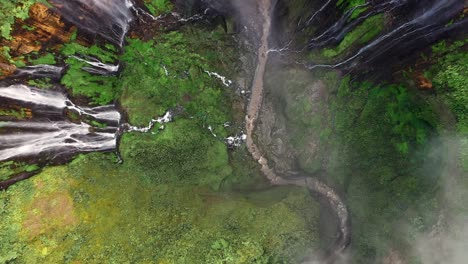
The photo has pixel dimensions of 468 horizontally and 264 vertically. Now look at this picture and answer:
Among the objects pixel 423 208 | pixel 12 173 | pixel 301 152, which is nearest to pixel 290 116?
pixel 301 152

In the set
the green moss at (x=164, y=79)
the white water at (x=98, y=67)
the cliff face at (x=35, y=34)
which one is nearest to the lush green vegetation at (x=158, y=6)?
the green moss at (x=164, y=79)

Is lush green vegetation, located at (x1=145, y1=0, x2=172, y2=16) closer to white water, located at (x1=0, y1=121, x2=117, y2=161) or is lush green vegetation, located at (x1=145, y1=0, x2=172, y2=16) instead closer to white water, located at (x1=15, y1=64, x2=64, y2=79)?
white water, located at (x1=15, y1=64, x2=64, y2=79)

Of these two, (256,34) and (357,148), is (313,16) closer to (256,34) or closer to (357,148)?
(256,34)

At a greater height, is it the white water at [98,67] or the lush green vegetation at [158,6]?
the lush green vegetation at [158,6]

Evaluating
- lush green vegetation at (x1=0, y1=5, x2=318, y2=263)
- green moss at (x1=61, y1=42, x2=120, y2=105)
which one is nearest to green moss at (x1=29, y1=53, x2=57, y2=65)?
lush green vegetation at (x1=0, y1=5, x2=318, y2=263)

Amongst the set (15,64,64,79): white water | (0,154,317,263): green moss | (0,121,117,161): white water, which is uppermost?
(15,64,64,79): white water

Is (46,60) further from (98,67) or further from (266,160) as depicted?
(266,160)

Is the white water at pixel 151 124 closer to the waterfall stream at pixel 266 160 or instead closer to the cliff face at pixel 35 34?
the waterfall stream at pixel 266 160
